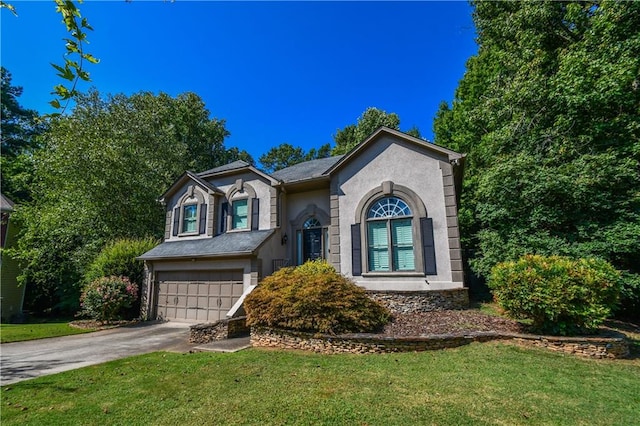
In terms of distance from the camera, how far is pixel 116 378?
6.30m

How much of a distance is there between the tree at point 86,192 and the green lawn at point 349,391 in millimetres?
13168

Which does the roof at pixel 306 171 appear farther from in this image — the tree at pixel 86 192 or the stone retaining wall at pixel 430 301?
the tree at pixel 86 192

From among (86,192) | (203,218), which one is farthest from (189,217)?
(86,192)

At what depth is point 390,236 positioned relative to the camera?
11211 millimetres

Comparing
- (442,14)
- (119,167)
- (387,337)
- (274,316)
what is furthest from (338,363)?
(119,167)

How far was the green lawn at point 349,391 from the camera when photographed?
4273 millimetres

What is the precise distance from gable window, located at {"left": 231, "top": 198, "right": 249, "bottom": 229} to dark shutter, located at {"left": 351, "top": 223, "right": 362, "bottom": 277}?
5350mm

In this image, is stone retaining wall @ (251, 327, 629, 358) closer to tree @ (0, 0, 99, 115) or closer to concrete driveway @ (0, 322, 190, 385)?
concrete driveway @ (0, 322, 190, 385)

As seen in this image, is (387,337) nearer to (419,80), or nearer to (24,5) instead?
(24,5)

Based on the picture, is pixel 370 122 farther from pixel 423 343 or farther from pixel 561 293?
pixel 423 343

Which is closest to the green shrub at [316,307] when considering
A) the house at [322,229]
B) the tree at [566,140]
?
the house at [322,229]

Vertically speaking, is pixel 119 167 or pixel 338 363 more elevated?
pixel 119 167

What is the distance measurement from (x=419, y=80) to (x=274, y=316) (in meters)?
15.6

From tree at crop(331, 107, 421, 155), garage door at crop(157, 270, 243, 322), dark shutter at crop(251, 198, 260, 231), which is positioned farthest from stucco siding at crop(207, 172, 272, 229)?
tree at crop(331, 107, 421, 155)
